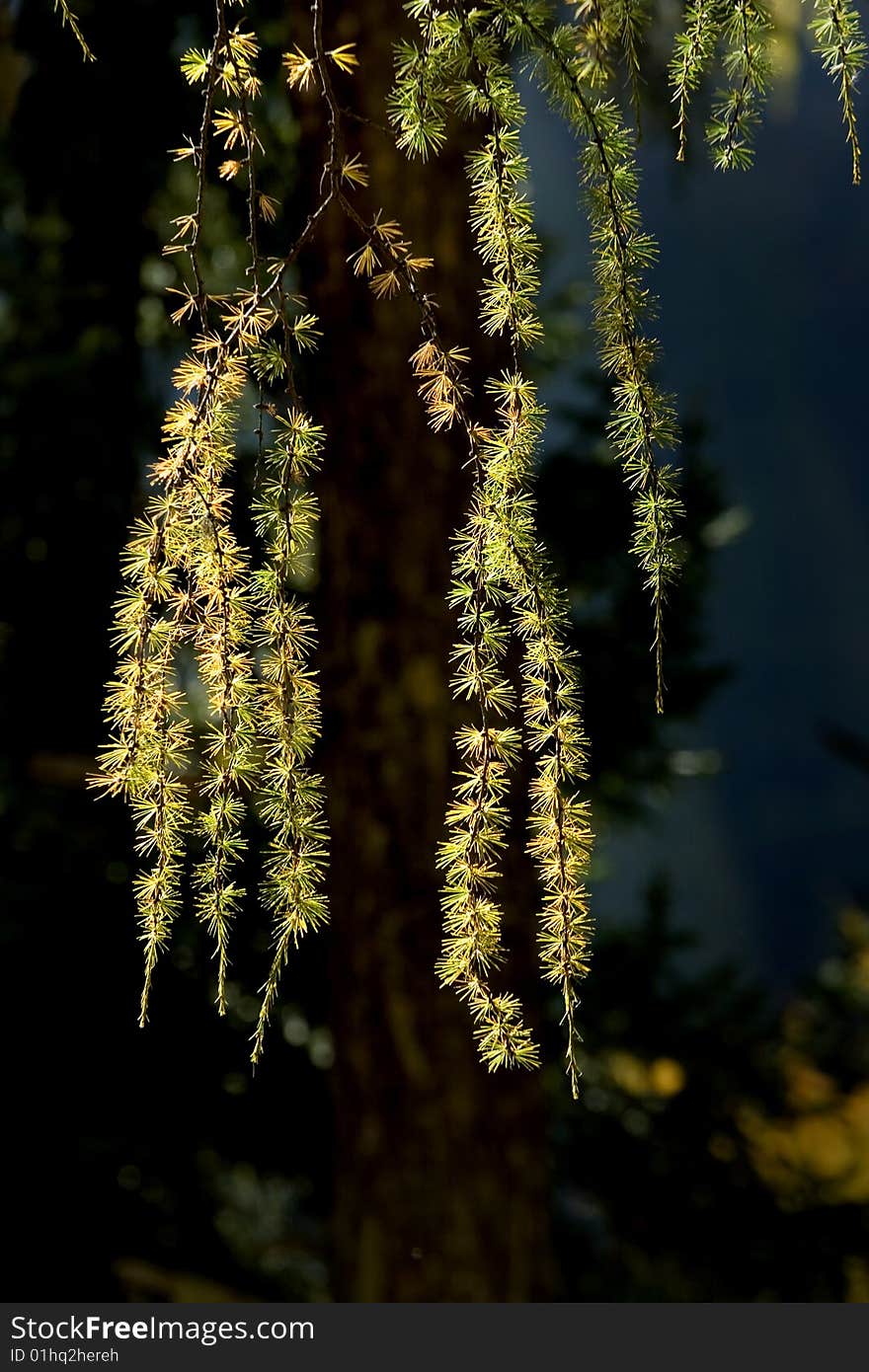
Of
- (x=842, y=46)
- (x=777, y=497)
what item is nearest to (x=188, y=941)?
(x=842, y=46)

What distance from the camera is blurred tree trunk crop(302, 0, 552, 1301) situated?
141 centimetres

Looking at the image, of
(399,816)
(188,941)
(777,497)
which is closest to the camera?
(399,816)

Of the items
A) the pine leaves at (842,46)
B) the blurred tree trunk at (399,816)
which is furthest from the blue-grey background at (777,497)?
the pine leaves at (842,46)

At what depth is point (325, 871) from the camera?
1.52m

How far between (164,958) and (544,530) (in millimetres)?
958

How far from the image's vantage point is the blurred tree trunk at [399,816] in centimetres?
141

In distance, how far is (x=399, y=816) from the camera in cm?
141

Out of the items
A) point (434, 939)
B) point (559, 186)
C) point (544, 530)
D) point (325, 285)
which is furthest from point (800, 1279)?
point (559, 186)

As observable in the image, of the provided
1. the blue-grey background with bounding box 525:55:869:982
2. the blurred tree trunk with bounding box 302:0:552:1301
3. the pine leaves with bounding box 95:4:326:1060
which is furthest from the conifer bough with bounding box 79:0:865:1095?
the blue-grey background with bounding box 525:55:869:982

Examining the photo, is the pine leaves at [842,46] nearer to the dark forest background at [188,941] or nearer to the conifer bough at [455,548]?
the conifer bough at [455,548]

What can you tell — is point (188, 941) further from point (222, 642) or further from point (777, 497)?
point (777, 497)

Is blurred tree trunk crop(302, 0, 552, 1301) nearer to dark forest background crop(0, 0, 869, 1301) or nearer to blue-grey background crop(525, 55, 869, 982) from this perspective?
dark forest background crop(0, 0, 869, 1301)

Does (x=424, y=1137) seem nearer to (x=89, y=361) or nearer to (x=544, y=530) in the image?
(x=544, y=530)

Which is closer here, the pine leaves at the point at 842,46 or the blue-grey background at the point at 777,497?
the pine leaves at the point at 842,46
